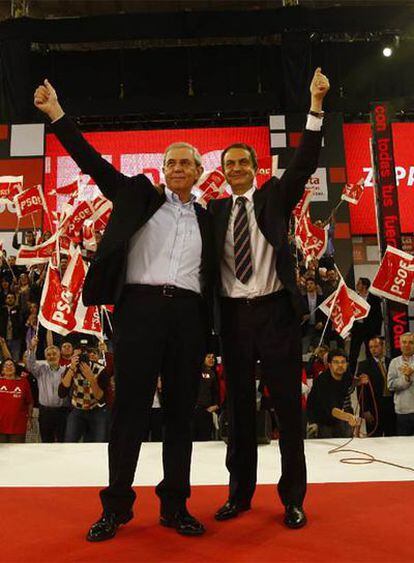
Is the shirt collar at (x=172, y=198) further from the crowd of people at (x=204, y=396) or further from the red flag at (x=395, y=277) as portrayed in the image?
the red flag at (x=395, y=277)

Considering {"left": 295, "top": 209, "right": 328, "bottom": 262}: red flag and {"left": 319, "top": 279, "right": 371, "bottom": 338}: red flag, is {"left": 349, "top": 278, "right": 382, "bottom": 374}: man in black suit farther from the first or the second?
{"left": 319, "top": 279, "right": 371, "bottom": 338}: red flag

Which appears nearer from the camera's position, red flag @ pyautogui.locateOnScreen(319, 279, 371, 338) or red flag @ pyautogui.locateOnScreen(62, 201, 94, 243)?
red flag @ pyautogui.locateOnScreen(319, 279, 371, 338)

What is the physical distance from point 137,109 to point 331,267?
4697 millimetres

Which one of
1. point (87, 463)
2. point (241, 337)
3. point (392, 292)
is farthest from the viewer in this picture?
point (392, 292)

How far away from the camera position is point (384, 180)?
6.78 m

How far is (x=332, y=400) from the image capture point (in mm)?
5094

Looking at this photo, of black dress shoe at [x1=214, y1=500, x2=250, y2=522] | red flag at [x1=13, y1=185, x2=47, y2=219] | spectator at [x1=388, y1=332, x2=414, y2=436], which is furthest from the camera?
red flag at [x1=13, y1=185, x2=47, y2=219]

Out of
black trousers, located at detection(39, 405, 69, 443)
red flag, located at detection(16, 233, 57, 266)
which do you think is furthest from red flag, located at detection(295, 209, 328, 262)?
black trousers, located at detection(39, 405, 69, 443)

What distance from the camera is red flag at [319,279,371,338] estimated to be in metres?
6.03

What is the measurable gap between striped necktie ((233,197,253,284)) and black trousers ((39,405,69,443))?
4039mm

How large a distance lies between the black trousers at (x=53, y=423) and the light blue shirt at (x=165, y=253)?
3.98m

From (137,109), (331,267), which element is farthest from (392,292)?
(137,109)

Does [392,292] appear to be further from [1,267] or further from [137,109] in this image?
[137,109]

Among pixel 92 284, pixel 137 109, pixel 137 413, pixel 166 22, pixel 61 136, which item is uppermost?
pixel 166 22
